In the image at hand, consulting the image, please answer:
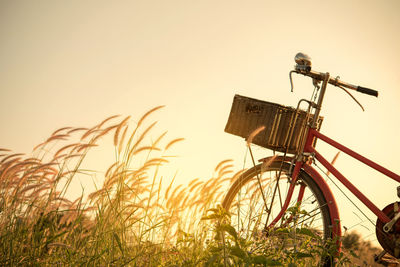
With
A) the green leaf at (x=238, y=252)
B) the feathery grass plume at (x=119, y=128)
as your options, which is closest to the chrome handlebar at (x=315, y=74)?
the feathery grass plume at (x=119, y=128)

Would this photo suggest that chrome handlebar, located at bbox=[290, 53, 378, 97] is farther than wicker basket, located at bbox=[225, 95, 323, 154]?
No

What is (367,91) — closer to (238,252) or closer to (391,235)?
(391,235)

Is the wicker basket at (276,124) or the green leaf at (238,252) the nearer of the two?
the green leaf at (238,252)

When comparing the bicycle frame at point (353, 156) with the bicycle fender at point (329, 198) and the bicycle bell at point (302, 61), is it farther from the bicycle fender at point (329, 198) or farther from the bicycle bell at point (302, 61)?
the bicycle bell at point (302, 61)

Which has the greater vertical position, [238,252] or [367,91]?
[367,91]

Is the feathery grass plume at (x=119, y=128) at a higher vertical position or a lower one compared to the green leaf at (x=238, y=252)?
higher

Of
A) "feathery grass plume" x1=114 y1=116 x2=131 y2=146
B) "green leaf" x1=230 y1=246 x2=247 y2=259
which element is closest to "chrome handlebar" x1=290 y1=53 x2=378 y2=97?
"feathery grass plume" x1=114 y1=116 x2=131 y2=146

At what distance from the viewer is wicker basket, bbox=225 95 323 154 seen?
3.00 m

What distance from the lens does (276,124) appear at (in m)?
3.00

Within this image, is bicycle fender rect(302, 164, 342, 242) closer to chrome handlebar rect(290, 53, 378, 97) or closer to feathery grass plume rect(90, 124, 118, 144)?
chrome handlebar rect(290, 53, 378, 97)

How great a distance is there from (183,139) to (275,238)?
2.92 feet

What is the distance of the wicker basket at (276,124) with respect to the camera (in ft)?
9.83

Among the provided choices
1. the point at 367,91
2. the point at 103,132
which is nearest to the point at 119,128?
the point at 103,132

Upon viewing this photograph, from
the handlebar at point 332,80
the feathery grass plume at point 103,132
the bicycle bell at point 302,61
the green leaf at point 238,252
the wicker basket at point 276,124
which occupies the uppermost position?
the bicycle bell at point 302,61
